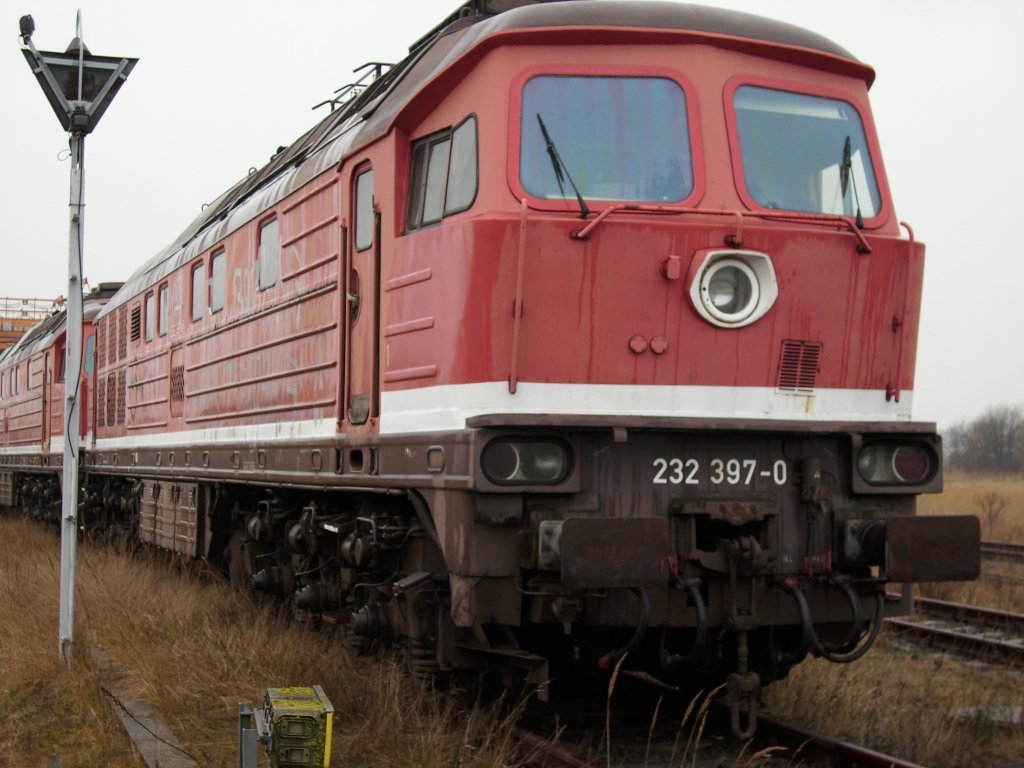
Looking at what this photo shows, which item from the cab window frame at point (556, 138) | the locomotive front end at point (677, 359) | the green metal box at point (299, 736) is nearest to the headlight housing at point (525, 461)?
the locomotive front end at point (677, 359)

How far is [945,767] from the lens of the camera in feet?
19.0

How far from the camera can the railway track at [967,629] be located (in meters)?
8.91

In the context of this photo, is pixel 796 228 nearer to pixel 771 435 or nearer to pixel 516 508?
pixel 771 435

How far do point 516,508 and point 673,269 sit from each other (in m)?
1.27

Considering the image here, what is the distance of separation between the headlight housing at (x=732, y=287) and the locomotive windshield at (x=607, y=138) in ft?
1.14

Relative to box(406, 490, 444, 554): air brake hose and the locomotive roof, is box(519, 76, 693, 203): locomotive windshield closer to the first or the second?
the locomotive roof

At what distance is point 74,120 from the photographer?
26.5 ft

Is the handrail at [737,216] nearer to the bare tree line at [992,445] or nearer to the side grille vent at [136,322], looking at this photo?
the side grille vent at [136,322]

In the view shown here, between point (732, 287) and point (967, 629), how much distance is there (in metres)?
5.60

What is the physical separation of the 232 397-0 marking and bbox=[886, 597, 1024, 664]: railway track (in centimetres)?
379

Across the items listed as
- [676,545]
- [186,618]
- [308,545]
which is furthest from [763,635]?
[186,618]

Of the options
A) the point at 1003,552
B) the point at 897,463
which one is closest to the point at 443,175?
the point at 897,463

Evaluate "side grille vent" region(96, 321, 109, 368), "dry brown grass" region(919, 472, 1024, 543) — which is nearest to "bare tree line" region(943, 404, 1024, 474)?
"dry brown grass" region(919, 472, 1024, 543)

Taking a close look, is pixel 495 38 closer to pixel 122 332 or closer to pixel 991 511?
pixel 122 332
